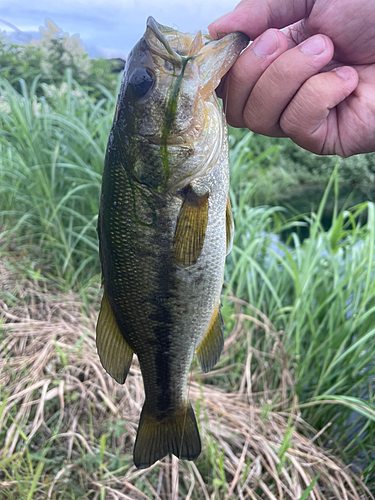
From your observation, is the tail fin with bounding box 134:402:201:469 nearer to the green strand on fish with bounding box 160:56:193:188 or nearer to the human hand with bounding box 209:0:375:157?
the green strand on fish with bounding box 160:56:193:188

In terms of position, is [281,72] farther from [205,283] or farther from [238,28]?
[205,283]

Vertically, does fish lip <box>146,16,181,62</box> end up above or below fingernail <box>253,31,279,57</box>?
below

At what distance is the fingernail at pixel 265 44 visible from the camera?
3.20 feet

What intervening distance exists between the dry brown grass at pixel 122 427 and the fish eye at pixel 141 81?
121 centimetres

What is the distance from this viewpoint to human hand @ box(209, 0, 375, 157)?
987mm

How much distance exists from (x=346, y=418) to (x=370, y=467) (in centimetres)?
25

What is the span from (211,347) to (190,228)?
1.39 feet

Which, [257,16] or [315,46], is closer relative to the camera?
[315,46]

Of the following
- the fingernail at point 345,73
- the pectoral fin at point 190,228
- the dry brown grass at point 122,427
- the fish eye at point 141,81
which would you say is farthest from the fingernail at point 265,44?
the dry brown grass at point 122,427

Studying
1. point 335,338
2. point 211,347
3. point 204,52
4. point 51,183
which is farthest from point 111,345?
point 51,183

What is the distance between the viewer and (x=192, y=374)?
197cm

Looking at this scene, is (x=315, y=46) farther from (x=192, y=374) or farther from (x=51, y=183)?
(x=51, y=183)

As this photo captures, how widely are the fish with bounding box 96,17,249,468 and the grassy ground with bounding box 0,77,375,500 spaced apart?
26.2 inches

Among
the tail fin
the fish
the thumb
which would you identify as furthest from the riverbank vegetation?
the thumb
